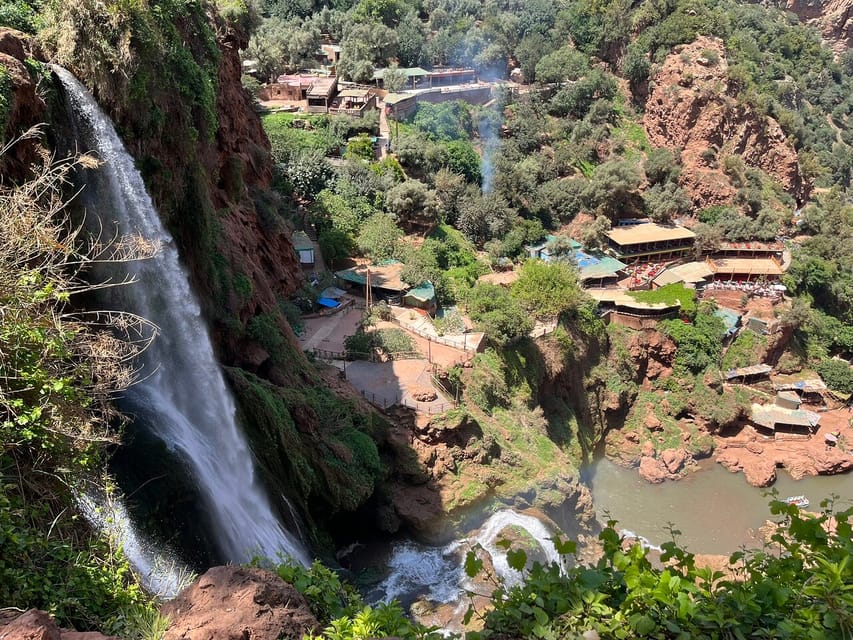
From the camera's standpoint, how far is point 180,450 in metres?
13.2

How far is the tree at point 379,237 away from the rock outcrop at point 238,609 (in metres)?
28.4

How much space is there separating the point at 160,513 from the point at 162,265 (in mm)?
5820

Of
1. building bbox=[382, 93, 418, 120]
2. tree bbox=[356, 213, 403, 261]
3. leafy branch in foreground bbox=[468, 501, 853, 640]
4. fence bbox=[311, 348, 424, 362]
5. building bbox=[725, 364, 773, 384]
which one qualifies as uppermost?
building bbox=[382, 93, 418, 120]

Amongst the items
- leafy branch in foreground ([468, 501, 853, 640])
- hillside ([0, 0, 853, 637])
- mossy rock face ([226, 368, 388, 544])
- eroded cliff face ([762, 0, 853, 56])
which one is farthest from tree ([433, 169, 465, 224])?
eroded cliff face ([762, 0, 853, 56])

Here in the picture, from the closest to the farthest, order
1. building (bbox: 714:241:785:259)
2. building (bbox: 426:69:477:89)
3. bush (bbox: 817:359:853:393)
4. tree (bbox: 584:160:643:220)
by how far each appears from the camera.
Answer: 1. bush (bbox: 817:359:853:393)
2. building (bbox: 714:241:785:259)
3. tree (bbox: 584:160:643:220)
4. building (bbox: 426:69:477:89)

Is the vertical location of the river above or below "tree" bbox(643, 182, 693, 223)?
below

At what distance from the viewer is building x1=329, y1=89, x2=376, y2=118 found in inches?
1917

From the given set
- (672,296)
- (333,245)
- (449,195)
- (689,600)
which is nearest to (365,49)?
(449,195)

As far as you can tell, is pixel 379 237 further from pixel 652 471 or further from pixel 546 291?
pixel 652 471

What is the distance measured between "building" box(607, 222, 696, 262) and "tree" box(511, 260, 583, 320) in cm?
1122

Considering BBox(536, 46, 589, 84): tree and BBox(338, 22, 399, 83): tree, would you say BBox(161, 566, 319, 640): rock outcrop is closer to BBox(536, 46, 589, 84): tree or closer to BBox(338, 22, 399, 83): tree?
BBox(338, 22, 399, 83): tree

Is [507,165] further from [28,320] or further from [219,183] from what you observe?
[28,320]

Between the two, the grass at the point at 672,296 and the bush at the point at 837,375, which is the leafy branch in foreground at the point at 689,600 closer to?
the grass at the point at 672,296

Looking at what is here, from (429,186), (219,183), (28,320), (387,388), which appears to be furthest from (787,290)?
(28,320)
